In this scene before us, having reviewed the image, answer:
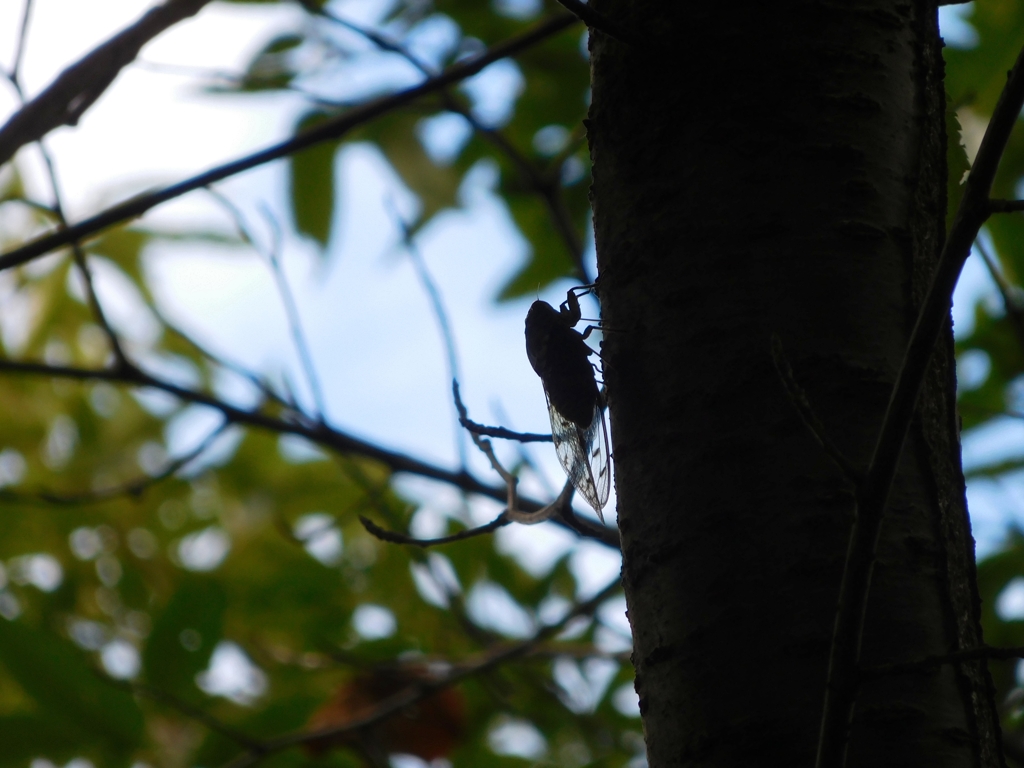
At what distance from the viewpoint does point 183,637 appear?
158cm

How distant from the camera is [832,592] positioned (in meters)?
0.61

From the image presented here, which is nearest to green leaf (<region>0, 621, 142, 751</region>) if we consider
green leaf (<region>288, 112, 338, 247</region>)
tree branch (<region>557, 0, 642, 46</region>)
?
green leaf (<region>288, 112, 338, 247</region>)

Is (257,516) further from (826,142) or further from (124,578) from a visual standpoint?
(826,142)

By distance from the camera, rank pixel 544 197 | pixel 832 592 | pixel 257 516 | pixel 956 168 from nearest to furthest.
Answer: pixel 832 592 < pixel 956 168 < pixel 544 197 < pixel 257 516

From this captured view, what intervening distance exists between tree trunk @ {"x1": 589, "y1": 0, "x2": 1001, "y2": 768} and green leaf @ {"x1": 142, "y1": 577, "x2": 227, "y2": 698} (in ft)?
3.44

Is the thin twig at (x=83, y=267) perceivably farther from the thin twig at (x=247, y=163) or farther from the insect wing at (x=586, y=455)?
the insect wing at (x=586, y=455)

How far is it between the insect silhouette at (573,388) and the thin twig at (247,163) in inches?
13.7

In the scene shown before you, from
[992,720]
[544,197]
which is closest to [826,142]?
[992,720]

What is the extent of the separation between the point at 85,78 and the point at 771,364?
2.75ft

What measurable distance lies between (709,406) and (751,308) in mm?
82

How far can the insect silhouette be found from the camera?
1.28 meters

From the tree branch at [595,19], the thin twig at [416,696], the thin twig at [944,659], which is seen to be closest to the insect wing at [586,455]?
the thin twig at [416,696]

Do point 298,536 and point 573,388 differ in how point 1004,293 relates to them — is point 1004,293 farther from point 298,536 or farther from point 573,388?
point 298,536

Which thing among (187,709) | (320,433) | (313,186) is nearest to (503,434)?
(320,433)
